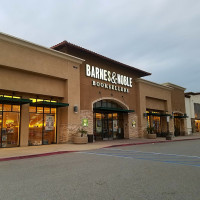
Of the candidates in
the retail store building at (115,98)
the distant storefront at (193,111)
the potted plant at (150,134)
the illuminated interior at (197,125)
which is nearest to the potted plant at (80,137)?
the retail store building at (115,98)

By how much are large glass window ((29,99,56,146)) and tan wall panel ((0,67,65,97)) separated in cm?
121

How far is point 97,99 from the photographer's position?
22188 millimetres

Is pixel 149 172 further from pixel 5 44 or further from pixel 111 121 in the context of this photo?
pixel 111 121

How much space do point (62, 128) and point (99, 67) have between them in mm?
8211

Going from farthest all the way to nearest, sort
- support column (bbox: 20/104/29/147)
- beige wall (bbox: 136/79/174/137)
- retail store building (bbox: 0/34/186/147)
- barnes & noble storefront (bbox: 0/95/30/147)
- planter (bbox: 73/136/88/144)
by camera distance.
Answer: beige wall (bbox: 136/79/174/137)
planter (bbox: 73/136/88/144)
support column (bbox: 20/104/29/147)
retail store building (bbox: 0/34/186/147)
barnes & noble storefront (bbox: 0/95/30/147)

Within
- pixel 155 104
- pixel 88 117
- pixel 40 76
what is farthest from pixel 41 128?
pixel 155 104

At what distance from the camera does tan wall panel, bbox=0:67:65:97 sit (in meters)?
15.7

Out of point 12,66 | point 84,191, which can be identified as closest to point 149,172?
point 84,191

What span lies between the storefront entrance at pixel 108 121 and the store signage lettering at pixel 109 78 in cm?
194

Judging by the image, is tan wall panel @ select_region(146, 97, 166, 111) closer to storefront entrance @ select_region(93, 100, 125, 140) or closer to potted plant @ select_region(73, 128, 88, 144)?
storefront entrance @ select_region(93, 100, 125, 140)

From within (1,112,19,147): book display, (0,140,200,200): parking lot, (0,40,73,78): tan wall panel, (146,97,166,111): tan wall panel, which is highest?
(0,40,73,78): tan wall panel

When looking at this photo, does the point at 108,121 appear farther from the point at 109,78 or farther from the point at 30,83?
the point at 30,83

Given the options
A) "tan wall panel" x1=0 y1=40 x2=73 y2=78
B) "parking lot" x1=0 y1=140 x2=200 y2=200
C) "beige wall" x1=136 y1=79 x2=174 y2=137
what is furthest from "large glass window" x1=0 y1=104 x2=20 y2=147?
"beige wall" x1=136 y1=79 x2=174 y2=137

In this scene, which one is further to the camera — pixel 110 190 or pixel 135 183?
pixel 135 183
